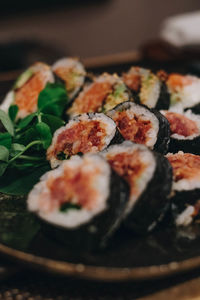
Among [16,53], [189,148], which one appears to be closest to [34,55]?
[16,53]

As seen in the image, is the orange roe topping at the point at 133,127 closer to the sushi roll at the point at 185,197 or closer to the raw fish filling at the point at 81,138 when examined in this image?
the raw fish filling at the point at 81,138

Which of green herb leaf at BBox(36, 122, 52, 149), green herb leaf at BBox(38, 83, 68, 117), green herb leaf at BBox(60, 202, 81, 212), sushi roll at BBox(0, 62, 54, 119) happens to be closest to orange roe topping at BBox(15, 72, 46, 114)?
sushi roll at BBox(0, 62, 54, 119)

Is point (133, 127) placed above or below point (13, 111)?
above

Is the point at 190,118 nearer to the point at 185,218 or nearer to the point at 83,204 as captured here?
the point at 185,218

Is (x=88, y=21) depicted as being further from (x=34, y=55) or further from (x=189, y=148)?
(x=189, y=148)

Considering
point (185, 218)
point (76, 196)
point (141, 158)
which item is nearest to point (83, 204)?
point (76, 196)

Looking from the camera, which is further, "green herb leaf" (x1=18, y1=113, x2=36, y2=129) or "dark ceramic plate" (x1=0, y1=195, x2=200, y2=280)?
"green herb leaf" (x1=18, y1=113, x2=36, y2=129)

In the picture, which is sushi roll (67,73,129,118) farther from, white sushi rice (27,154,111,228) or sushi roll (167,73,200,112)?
white sushi rice (27,154,111,228)
